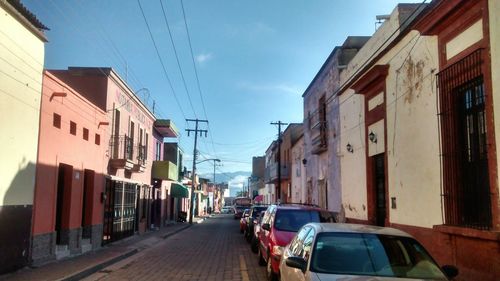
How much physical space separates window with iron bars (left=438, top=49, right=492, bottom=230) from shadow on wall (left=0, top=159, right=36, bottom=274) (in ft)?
32.1

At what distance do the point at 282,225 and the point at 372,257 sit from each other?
6490 millimetres

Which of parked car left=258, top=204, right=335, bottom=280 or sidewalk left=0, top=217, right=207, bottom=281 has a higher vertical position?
parked car left=258, top=204, right=335, bottom=280

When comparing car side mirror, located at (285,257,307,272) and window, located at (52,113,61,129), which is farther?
→ window, located at (52,113,61,129)

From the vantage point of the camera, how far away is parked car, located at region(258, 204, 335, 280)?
11500 mm

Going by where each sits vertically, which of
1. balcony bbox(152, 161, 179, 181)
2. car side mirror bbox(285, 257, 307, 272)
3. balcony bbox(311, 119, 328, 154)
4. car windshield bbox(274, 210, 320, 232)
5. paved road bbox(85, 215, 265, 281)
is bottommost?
paved road bbox(85, 215, 265, 281)

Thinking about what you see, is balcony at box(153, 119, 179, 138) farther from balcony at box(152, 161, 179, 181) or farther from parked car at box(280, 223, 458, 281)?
parked car at box(280, 223, 458, 281)

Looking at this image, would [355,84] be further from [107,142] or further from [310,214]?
[107,142]

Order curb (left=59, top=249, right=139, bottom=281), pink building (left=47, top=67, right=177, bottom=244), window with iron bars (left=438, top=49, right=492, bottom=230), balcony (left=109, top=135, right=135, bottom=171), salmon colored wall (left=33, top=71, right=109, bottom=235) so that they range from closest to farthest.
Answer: window with iron bars (left=438, top=49, right=492, bottom=230), curb (left=59, top=249, right=139, bottom=281), salmon colored wall (left=33, top=71, right=109, bottom=235), pink building (left=47, top=67, right=177, bottom=244), balcony (left=109, top=135, right=135, bottom=171)

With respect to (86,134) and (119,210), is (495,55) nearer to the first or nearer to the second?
(86,134)

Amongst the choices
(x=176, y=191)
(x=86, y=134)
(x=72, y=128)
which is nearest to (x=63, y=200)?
(x=72, y=128)

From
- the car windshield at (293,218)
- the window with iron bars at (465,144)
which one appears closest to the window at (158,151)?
the car windshield at (293,218)

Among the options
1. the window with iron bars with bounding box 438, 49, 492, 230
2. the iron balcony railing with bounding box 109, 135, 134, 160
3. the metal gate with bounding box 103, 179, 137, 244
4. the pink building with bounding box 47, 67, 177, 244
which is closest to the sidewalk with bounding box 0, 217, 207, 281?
the metal gate with bounding box 103, 179, 137, 244

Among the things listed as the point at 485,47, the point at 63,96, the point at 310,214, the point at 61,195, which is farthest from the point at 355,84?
the point at 61,195

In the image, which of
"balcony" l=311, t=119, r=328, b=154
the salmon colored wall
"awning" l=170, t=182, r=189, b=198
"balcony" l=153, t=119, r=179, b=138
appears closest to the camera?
the salmon colored wall
